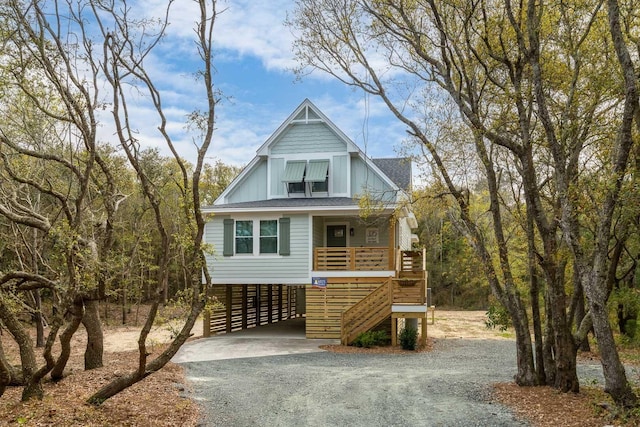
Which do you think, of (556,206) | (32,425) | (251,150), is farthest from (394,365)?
Result: (251,150)

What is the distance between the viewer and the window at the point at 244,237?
19.9m

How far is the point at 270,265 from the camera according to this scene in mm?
19672

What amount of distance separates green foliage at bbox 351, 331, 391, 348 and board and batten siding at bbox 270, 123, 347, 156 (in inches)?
275

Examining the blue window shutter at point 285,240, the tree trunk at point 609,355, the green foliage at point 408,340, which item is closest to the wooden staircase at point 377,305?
the green foliage at point 408,340

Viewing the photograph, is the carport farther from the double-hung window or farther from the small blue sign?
the small blue sign

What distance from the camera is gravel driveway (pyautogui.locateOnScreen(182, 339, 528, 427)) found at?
8.52 meters

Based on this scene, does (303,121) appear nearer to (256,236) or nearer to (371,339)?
(256,236)

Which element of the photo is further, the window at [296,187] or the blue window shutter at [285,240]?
the window at [296,187]

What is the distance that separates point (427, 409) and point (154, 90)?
253 inches

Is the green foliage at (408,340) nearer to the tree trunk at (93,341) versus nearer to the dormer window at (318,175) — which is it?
the dormer window at (318,175)

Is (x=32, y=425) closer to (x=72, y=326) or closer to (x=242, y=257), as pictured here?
(x=72, y=326)

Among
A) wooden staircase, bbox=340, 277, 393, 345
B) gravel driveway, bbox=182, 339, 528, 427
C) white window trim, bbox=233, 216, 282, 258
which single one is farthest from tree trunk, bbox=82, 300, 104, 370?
white window trim, bbox=233, 216, 282, 258

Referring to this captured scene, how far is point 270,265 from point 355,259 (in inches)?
118

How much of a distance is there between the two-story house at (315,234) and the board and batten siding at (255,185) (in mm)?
38
